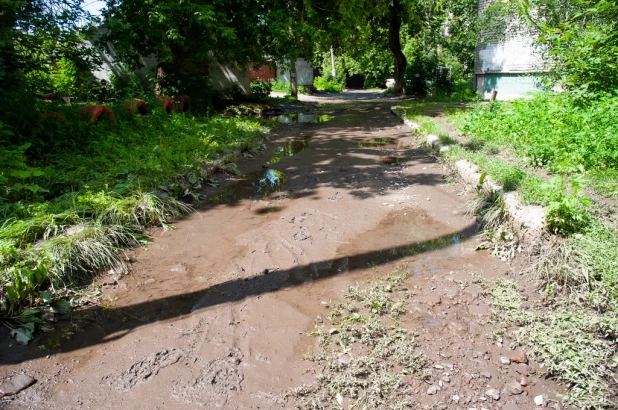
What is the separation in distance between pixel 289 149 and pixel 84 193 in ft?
16.2

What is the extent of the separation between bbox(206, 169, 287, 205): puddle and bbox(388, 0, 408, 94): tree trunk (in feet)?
54.5

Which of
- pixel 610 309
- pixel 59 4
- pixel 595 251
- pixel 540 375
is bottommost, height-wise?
pixel 540 375

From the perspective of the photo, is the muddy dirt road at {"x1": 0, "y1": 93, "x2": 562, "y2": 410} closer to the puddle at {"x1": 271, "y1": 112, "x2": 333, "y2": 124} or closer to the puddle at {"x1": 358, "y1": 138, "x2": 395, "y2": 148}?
the puddle at {"x1": 358, "y1": 138, "x2": 395, "y2": 148}

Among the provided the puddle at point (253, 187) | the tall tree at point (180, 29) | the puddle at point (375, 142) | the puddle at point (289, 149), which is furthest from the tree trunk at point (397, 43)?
the puddle at point (253, 187)

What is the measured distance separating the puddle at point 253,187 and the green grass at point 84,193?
40cm

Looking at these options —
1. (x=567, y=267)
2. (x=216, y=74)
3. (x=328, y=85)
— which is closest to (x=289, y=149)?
(x=567, y=267)

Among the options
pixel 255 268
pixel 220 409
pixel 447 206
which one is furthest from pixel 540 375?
pixel 447 206

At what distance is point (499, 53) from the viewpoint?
17.2 m

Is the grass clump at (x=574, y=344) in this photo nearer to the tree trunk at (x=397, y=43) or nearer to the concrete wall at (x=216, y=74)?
the concrete wall at (x=216, y=74)

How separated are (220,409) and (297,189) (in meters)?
4.09

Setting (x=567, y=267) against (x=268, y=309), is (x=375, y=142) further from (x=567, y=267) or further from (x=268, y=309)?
(x=268, y=309)

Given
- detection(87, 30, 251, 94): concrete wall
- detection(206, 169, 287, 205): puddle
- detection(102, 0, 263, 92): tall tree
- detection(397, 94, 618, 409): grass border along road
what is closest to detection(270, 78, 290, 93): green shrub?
detection(87, 30, 251, 94): concrete wall

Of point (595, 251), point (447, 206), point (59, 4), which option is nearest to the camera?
point (595, 251)

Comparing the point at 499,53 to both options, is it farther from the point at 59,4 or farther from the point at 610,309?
the point at 610,309
